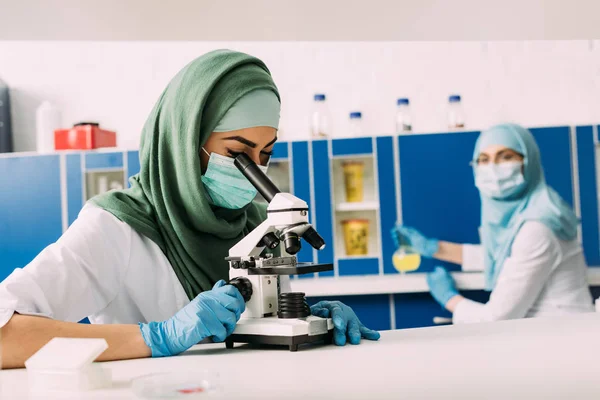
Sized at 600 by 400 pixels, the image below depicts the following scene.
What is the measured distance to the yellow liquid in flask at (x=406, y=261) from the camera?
4012mm

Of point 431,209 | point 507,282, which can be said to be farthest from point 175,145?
point 431,209

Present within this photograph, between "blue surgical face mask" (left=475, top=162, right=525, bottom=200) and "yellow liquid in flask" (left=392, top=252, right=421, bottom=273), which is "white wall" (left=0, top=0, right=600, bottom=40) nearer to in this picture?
"blue surgical face mask" (left=475, top=162, right=525, bottom=200)

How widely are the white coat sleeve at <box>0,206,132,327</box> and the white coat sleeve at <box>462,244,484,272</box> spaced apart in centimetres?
293

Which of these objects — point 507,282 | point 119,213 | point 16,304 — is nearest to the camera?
point 16,304

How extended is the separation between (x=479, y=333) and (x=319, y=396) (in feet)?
1.83

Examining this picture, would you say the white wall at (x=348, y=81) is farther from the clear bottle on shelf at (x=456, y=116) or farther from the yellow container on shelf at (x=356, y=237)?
the yellow container on shelf at (x=356, y=237)

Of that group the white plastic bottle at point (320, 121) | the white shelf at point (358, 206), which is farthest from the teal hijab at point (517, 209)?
the white plastic bottle at point (320, 121)

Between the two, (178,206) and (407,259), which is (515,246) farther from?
(178,206)

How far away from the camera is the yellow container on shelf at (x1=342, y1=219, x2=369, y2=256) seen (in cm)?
415

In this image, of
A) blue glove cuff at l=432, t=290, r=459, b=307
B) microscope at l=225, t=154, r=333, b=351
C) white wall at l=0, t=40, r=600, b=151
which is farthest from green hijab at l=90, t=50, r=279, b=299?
white wall at l=0, t=40, r=600, b=151

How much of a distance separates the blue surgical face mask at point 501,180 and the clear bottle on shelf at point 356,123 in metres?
0.92

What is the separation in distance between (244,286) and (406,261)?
2.99m

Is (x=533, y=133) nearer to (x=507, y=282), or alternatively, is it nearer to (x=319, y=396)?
(x=507, y=282)

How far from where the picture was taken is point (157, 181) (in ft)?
4.95
